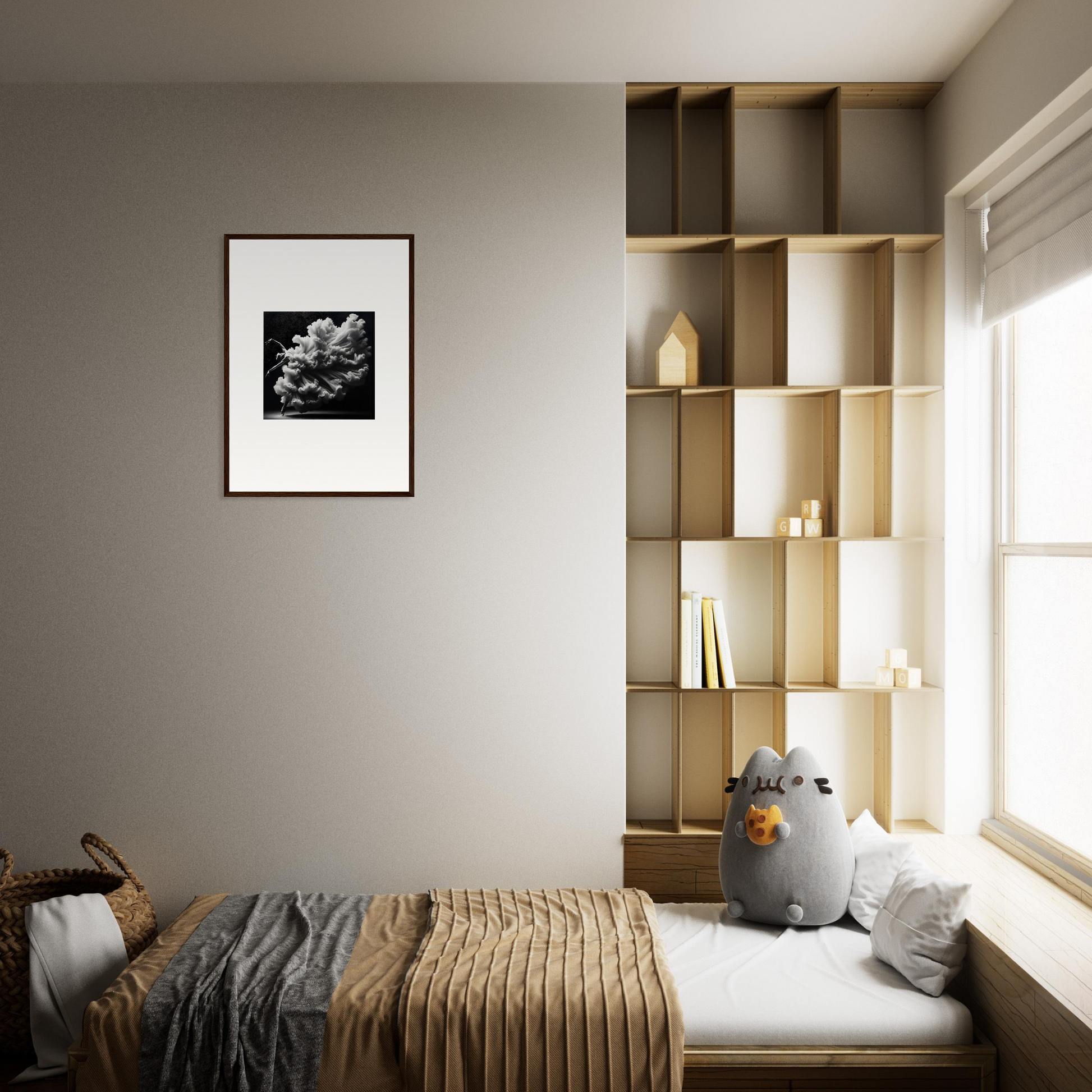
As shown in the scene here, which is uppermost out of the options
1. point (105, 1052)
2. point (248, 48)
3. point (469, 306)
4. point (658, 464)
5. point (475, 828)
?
point (248, 48)

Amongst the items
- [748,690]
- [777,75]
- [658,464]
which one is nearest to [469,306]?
[658,464]

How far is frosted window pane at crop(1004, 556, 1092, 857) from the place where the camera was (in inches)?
88.6

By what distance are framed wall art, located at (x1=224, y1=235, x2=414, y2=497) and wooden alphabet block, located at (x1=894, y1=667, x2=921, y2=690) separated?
5.16 feet

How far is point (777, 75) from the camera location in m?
2.71

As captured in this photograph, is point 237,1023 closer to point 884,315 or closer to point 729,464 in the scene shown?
point 729,464

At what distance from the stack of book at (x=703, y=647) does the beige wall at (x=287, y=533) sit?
0.79ft

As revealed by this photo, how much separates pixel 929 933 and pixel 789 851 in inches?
14.4

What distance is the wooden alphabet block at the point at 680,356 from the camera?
277 cm

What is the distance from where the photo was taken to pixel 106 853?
2.62m

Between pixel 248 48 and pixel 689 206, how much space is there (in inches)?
54.8

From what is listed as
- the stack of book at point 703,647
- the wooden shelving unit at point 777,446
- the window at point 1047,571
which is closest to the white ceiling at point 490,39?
the wooden shelving unit at point 777,446

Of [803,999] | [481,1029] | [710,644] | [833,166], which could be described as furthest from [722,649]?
[833,166]

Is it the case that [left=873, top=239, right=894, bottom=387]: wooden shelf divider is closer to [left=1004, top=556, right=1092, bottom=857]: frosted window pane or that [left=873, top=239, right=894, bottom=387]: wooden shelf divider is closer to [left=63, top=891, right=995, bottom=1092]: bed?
[left=1004, top=556, right=1092, bottom=857]: frosted window pane

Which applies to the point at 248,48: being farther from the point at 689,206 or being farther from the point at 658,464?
the point at 658,464
